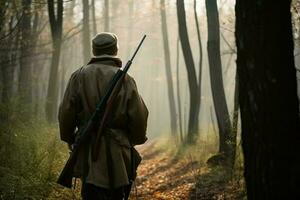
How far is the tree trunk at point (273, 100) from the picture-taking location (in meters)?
3.51

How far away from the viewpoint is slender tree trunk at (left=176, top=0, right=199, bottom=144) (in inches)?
610

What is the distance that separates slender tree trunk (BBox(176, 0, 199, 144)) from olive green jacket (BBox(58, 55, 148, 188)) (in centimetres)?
1128

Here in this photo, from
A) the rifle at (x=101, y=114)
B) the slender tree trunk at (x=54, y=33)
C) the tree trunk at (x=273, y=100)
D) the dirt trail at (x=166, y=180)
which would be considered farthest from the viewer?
the slender tree trunk at (x=54, y=33)

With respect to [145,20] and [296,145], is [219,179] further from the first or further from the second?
[145,20]

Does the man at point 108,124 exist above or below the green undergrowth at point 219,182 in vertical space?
above

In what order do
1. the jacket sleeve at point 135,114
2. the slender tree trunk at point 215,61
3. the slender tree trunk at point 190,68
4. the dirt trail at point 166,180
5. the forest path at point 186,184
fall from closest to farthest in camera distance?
the jacket sleeve at point 135,114
the forest path at point 186,184
the dirt trail at point 166,180
the slender tree trunk at point 215,61
the slender tree trunk at point 190,68

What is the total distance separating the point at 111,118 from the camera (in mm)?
4305

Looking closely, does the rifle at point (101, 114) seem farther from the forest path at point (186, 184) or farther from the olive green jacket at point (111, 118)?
the forest path at point (186, 184)

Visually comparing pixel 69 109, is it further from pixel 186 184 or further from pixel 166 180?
pixel 166 180

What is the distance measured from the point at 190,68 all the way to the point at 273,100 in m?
12.3

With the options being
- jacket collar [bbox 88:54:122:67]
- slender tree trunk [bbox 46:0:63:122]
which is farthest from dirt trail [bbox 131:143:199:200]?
slender tree trunk [bbox 46:0:63:122]

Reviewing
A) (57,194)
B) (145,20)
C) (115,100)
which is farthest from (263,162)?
(145,20)

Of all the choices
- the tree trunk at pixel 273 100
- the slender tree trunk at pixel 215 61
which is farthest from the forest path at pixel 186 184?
the tree trunk at pixel 273 100

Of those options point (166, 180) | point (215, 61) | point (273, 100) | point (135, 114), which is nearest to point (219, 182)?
point (166, 180)
